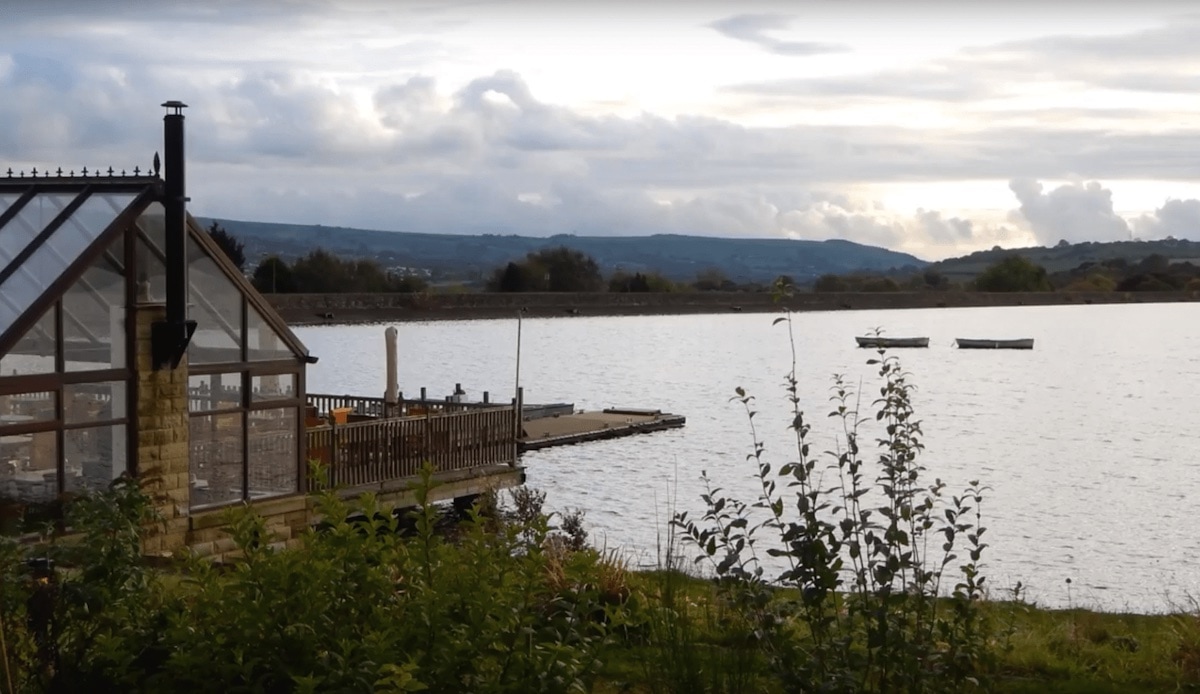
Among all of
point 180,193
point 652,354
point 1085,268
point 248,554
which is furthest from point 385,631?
point 1085,268

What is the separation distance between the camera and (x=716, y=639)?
278 inches

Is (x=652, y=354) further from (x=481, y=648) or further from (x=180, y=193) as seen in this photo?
(x=481, y=648)

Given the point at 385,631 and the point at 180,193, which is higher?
the point at 180,193

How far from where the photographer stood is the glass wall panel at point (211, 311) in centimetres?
1588

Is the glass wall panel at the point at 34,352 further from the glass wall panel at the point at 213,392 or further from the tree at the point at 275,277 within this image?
the tree at the point at 275,277

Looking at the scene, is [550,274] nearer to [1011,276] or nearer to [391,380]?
[1011,276]

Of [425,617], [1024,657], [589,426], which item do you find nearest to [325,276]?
[589,426]

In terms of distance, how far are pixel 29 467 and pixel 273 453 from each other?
3.99 meters

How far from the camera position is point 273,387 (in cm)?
1723

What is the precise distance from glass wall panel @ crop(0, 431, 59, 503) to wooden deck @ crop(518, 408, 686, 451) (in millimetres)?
24230

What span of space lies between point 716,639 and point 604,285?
448 ft

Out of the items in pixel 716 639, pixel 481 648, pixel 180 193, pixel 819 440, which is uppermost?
pixel 180 193

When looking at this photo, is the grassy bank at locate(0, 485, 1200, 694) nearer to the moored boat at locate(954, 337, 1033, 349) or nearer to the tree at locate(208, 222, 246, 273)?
the tree at locate(208, 222, 246, 273)

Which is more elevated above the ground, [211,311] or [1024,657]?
[211,311]
